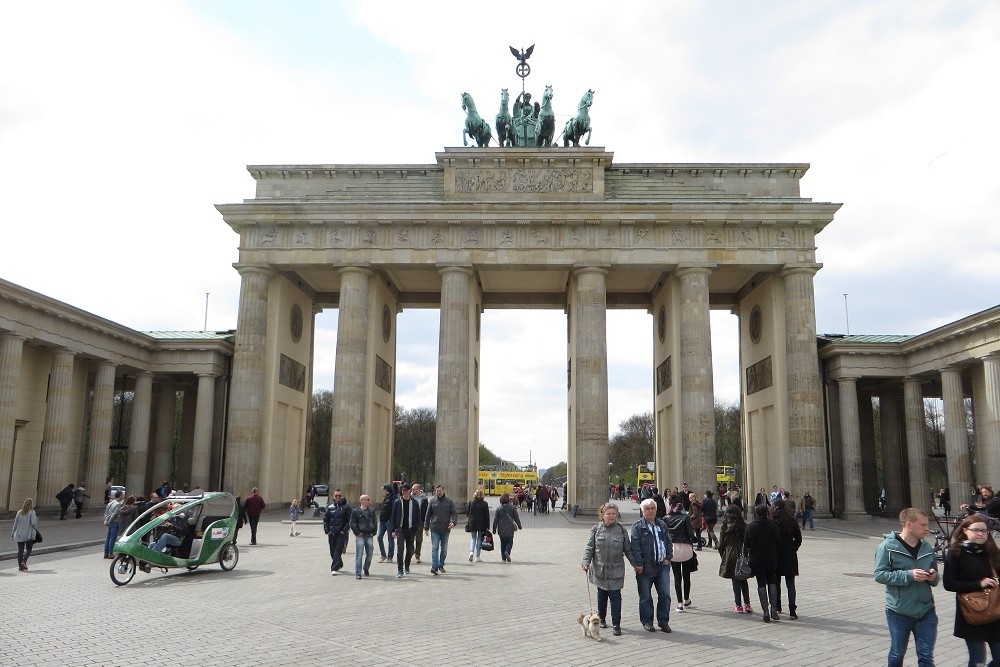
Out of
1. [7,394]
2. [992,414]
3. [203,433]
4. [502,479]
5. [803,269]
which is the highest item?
[803,269]

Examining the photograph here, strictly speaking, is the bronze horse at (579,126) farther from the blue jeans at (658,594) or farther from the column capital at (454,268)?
the blue jeans at (658,594)

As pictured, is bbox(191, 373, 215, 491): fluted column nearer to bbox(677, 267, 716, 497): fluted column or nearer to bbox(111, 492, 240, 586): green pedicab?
bbox(111, 492, 240, 586): green pedicab

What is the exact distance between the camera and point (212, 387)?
40000 millimetres

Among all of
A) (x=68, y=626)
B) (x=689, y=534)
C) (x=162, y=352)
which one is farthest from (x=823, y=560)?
Answer: (x=162, y=352)

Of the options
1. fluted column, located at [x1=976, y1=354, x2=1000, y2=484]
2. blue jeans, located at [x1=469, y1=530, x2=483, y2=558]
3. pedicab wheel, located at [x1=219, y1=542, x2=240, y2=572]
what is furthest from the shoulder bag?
fluted column, located at [x1=976, y1=354, x2=1000, y2=484]

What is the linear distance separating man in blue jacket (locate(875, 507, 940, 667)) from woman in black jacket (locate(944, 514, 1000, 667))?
168 mm

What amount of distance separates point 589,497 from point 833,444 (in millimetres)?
13680

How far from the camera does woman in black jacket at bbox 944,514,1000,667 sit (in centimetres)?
636

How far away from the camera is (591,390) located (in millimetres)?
36219

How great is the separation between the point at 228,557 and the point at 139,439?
992 inches

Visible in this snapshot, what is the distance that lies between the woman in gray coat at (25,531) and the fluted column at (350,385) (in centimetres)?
1908

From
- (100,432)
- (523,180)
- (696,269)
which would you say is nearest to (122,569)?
(100,432)

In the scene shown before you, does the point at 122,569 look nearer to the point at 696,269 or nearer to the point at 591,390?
the point at 591,390

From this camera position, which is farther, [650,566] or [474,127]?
[474,127]
